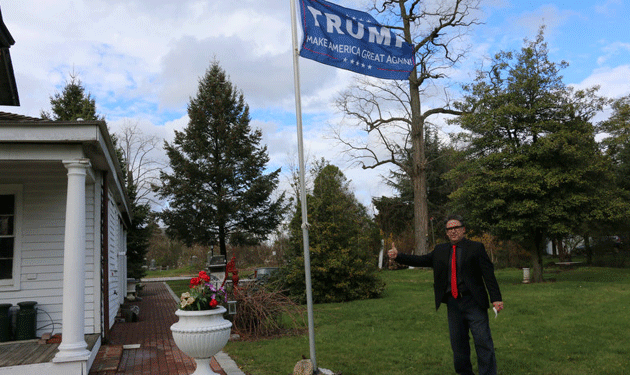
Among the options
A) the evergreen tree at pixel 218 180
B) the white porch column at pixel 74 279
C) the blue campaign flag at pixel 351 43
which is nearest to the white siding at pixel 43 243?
the white porch column at pixel 74 279

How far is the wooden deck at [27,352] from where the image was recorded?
6.06 m

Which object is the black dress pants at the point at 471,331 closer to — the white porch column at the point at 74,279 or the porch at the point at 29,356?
the white porch column at the point at 74,279

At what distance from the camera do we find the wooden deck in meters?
6.06

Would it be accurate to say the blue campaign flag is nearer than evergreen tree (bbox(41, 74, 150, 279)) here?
Yes

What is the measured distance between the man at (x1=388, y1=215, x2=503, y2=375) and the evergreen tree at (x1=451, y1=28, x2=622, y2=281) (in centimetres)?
1282

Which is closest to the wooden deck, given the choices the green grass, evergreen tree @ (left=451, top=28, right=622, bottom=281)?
the green grass

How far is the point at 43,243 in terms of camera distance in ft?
26.3

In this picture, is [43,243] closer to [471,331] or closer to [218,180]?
[471,331]

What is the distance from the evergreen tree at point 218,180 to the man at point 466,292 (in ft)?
73.9

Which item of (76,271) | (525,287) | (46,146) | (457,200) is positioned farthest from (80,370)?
(457,200)

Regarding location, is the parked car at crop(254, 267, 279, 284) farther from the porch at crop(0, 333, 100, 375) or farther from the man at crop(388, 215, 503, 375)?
the man at crop(388, 215, 503, 375)

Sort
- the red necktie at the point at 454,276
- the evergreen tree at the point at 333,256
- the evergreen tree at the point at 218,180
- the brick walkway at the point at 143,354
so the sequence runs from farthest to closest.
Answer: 1. the evergreen tree at the point at 218,180
2. the evergreen tree at the point at 333,256
3. the brick walkway at the point at 143,354
4. the red necktie at the point at 454,276

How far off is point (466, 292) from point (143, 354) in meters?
5.25

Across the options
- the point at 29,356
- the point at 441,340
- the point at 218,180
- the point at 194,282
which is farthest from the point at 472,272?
the point at 218,180
